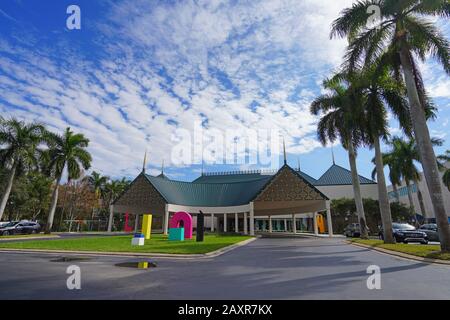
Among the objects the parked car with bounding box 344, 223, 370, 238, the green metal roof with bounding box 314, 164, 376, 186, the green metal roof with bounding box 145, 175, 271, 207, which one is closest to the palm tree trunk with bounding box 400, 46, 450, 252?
the parked car with bounding box 344, 223, 370, 238

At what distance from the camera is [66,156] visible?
3431 cm

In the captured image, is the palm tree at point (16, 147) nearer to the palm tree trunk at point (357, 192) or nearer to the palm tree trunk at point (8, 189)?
the palm tree trunk at point (8, 189)

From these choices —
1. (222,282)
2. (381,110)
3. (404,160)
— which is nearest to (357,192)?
(381,110)

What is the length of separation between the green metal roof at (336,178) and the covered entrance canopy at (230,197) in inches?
711

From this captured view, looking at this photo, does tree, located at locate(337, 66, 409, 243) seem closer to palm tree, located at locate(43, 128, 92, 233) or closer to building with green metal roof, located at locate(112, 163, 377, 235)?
building with green metal roof, located at locate(112, 163, 377, 235)

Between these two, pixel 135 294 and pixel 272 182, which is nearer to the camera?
pixel 135 294

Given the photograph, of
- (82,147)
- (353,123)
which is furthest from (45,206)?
(353,123)

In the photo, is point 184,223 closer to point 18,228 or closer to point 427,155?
point 427,155

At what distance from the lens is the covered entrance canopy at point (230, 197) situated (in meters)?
36.8

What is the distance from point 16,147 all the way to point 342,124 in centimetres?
3460

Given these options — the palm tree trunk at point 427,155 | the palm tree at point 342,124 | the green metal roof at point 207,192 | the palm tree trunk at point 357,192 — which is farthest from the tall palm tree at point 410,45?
the green metal roof at point 207,192

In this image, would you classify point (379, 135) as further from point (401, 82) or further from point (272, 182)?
point (272, 182)
